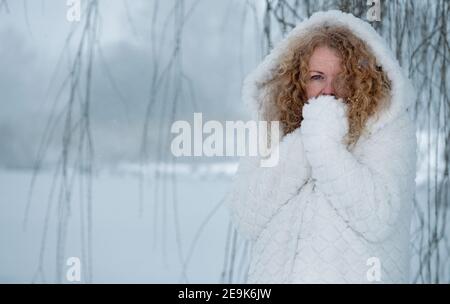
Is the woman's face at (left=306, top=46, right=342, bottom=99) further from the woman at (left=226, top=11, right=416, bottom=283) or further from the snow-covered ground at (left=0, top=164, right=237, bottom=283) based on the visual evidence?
the snow-covered ground at (left=0, top=164, right=237, bottom=283)

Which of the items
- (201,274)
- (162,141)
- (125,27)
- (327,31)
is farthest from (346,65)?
(201,274)

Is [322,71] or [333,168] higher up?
[322,71]

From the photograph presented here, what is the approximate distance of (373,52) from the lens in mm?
1680

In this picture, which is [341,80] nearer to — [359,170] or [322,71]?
[322,71]

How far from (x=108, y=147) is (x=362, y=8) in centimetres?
60

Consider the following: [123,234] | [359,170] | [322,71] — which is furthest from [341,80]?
[123,234]

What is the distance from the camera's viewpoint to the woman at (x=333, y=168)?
155cm

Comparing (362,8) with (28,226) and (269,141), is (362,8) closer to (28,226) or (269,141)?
(269,141)

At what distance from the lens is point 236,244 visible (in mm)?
1770

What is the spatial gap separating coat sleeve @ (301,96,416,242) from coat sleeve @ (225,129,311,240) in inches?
2.2

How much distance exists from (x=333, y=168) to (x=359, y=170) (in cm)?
5

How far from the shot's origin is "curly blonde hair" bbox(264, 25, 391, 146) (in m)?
1.65

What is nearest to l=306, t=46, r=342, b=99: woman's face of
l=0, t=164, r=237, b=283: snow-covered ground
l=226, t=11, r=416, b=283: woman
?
l=226, t=11, r=416, b=283: woman

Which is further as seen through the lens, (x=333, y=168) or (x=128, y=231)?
(x=128, y=231)
